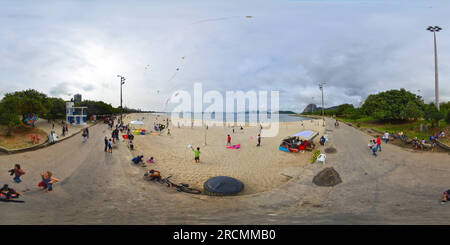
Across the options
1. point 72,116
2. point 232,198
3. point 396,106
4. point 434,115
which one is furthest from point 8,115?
point 396,106

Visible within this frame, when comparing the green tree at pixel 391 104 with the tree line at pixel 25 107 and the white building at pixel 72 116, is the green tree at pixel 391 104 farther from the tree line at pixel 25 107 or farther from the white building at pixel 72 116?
the white building at pixel 72 116

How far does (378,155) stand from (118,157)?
21.0 m

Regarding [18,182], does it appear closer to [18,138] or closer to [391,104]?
[18,138]

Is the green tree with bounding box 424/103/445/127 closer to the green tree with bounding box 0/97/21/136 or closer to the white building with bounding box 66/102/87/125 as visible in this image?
the green tree with bounding box 0/97/21/136

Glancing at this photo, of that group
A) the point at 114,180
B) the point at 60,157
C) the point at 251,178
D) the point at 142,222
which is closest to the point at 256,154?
the point at 251,178

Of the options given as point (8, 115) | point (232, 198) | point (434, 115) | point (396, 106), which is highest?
point (396, 106)

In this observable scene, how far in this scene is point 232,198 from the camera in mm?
7395

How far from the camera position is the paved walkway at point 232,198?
5035 millimetres

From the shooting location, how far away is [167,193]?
782 centimetres

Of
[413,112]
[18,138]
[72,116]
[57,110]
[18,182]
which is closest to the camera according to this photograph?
[18,182]

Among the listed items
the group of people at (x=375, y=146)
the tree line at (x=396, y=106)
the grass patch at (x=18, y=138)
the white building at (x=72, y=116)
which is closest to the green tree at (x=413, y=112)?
the tree line at (x=396, y=106)

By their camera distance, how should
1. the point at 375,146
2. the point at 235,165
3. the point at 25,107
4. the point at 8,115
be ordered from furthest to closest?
the point at 25,107, the point at 8,115, the point at 375,146, the point at 235,165

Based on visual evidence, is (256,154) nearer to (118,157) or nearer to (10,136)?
(118,157)

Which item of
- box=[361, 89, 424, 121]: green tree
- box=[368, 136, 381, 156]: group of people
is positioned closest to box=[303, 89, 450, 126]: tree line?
box=[361, 89, 424, 121]: green tree
